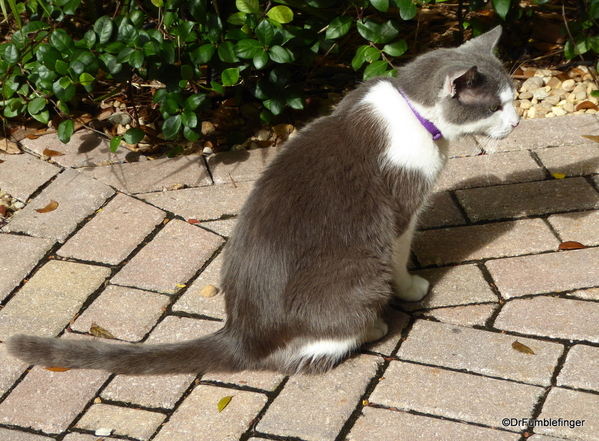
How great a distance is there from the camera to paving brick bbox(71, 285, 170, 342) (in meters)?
2.96

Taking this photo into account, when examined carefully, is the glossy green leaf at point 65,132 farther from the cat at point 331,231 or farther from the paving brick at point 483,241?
the paving brick at point 483,241

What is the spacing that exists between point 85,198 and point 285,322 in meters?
1.58

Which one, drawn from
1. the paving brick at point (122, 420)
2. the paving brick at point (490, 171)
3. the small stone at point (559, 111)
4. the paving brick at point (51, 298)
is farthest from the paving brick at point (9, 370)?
the small stone at point (559, 111)

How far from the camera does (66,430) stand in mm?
2537

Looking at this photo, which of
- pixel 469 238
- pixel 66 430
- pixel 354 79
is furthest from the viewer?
pixel 354 79

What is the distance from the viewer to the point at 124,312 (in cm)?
304

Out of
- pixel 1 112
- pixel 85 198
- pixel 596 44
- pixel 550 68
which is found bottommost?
pixel 550 68

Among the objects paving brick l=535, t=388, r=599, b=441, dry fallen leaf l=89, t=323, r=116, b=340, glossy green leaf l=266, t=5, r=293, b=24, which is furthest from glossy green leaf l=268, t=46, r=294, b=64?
paving brick l=535, t=388, r=599, b=441

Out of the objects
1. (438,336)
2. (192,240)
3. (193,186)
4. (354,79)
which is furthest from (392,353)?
(354,79)

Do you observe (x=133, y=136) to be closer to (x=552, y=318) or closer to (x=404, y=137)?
(x=404, y=137)

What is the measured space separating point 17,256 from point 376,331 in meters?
1.74

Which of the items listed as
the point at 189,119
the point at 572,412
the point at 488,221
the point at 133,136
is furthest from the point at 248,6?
the point at 572,412

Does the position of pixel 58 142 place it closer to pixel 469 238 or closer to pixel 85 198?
pixel 85 198

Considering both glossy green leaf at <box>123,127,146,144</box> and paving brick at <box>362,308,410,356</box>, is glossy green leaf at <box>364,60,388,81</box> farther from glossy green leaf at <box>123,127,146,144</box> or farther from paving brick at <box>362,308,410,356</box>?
paving brick at <box>362,308,410,356</box>
